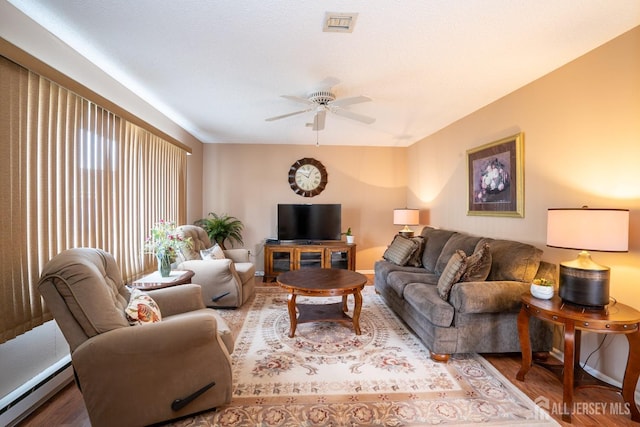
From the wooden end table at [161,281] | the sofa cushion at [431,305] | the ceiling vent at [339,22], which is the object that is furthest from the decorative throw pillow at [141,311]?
the ceiling vent at [339,22]

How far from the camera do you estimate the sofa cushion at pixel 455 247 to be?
3341 mm

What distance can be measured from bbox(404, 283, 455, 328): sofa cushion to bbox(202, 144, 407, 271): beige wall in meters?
2.78

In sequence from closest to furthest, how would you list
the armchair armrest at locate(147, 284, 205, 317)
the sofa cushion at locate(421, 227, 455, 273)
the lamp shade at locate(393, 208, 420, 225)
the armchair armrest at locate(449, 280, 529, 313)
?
the armchair armrest at locate(147, 284, 205, 317) < the armchair armrest at locate(449, 280, 529, 313) < the sofa cushion at locate(421, 227, 455, 273) < the lamp shade at locate(393, 208, 420, 225)

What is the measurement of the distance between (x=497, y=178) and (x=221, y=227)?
162 inches

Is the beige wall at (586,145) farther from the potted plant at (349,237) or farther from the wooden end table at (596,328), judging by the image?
the potted plant at (349,237)

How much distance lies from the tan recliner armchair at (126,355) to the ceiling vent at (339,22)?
1.99 metres

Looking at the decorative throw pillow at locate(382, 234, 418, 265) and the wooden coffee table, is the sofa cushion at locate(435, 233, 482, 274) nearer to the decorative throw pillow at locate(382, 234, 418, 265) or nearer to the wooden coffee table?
the decorative throw pillow at locate(382, 234, 418, 265)

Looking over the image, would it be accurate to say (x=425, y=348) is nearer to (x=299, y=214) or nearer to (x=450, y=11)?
(x=450, y=11)

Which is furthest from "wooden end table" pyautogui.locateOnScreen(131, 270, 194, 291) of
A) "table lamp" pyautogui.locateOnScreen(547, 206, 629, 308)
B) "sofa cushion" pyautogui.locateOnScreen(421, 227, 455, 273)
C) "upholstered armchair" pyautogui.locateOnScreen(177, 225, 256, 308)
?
"table lamp" pyautogui.locateOnScreen(547, 206, 629, 308)

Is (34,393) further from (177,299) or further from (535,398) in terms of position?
(535,398)

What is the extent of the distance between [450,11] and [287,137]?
3467 millimetres

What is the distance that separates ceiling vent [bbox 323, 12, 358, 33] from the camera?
6.07 ft

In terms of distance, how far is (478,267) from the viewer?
8.77 feet

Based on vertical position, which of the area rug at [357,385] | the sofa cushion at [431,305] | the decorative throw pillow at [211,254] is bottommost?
the area rug at [357,385]
